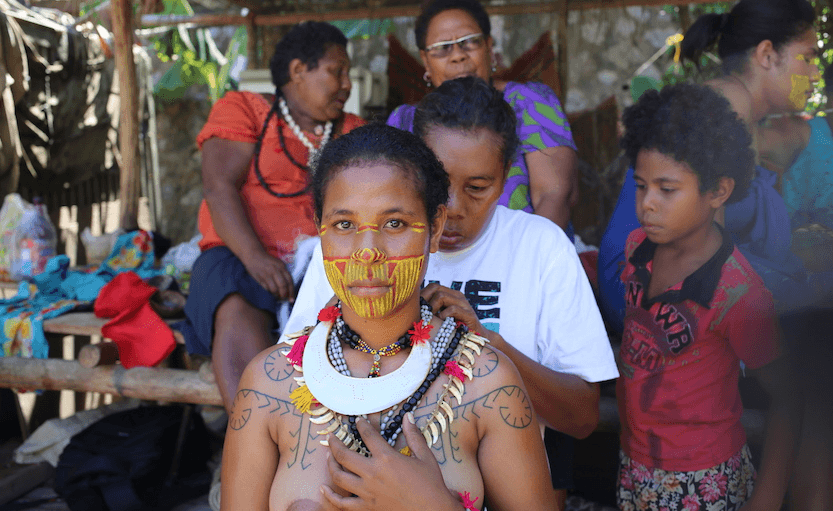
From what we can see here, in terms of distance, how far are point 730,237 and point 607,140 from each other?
3.96m

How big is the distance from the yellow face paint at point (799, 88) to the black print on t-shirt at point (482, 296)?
141cm

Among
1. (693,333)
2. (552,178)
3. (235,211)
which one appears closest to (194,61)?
(235,211)

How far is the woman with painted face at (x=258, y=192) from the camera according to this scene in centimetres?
256

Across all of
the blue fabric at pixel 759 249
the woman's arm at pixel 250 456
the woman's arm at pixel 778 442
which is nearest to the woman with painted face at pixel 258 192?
the woman's arm at pixel 250 456

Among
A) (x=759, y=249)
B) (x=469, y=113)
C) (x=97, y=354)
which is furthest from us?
(x=97, y=354)

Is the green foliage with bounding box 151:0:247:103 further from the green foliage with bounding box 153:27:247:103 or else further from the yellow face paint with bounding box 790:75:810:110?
the yellow face paint with bounding box 790:75:810:110

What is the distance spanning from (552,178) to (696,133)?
24.9 inches

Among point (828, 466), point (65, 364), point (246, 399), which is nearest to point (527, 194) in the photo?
point (828, 466)

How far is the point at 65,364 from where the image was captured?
337 centimetres

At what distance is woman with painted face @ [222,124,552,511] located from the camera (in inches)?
50.1

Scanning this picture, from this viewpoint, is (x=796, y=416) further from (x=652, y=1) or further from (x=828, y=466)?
(x=652, y=1)

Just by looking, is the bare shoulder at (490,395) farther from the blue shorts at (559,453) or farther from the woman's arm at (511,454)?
the blue shorts at (559,453)

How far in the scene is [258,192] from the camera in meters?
2.80

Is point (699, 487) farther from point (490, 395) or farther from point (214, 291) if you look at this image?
point (214, 291)
